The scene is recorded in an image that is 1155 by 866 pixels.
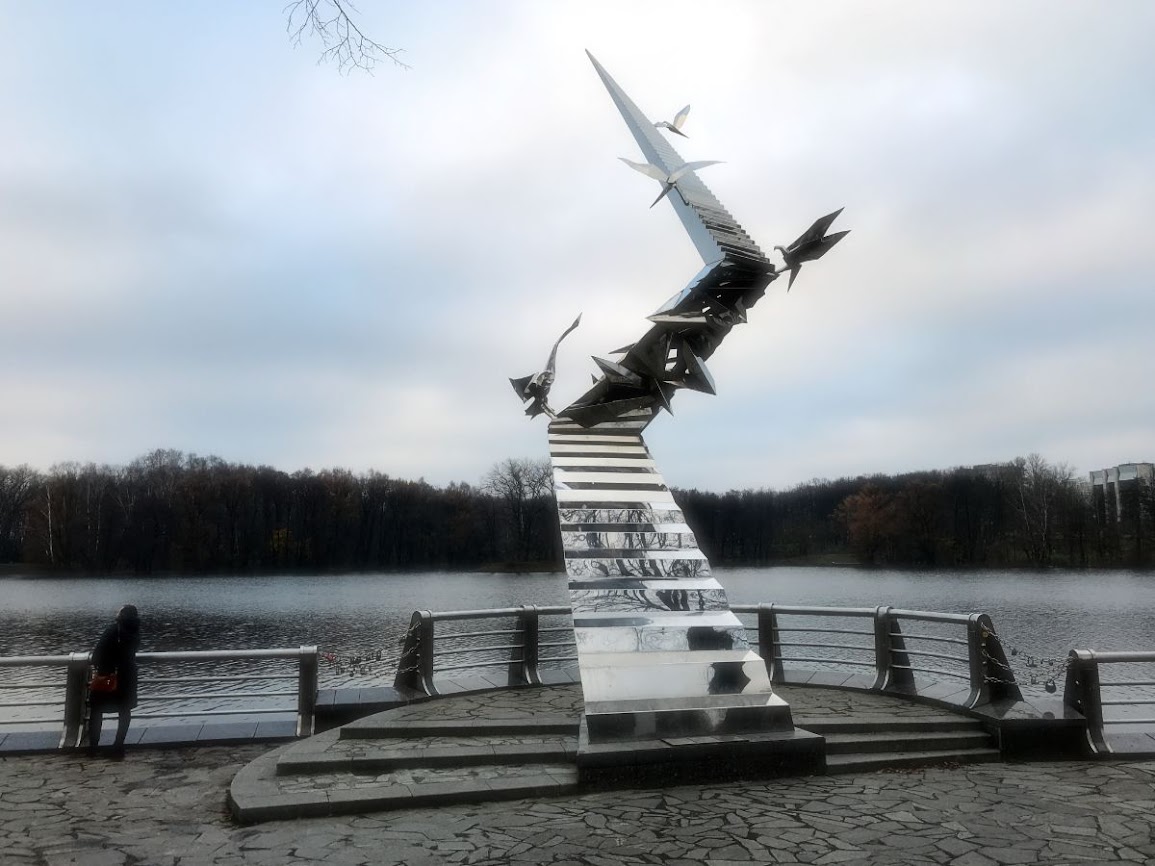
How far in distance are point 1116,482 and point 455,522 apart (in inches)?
2351

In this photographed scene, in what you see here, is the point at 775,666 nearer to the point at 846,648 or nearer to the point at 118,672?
the point at 846,648

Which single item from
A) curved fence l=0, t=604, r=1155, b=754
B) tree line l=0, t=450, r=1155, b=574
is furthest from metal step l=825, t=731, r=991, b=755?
tree line l=0, t=450, r=1155, b=574

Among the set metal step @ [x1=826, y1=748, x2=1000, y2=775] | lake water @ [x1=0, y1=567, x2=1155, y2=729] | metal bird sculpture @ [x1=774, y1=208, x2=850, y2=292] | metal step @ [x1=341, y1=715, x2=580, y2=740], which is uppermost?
metal bird sculpture @ [x1=774, y1=208, x2=850, y2=292]

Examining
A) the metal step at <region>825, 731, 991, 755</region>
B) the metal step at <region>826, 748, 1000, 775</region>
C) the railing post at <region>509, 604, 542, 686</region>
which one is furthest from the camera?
the railing post at <region>509, 604, 542, 686</region>

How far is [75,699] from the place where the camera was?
921 cm

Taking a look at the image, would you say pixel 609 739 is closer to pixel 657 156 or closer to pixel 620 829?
pixel 620 829

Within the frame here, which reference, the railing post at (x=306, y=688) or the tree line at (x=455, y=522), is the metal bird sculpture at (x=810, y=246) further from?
the tree line at (x=455, y=522)

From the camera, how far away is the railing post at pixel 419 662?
1061cm

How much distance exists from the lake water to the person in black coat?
8.04 m

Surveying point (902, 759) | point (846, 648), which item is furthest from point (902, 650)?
point (902, 759)

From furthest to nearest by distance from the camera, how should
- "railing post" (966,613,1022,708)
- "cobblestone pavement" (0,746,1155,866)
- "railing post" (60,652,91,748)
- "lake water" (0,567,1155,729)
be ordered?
"lake water" (0,567,1155,729) → "railing post" (966,613,1022,708) → "railing post" (60,652,91,748) → "cobblestone pavement" (0,746,1155,866)

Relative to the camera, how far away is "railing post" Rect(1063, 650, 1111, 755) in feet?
28.6

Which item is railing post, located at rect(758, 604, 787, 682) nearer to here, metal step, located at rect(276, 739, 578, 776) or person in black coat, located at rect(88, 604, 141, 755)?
metal step, located at rect(276, 739, 578, 776)

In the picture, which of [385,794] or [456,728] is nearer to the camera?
[385,794]
